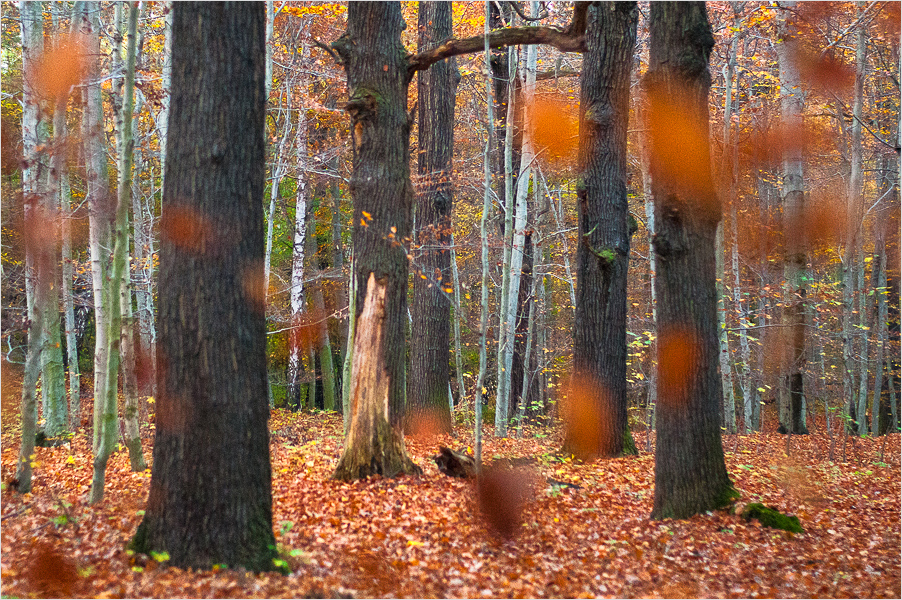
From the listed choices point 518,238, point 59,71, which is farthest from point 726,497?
point 59,71

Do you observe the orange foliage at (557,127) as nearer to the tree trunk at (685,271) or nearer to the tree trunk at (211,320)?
the tree trunk at (685,271)

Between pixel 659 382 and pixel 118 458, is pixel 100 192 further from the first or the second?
pixel 659 382

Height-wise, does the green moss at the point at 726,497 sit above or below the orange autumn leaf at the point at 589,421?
below

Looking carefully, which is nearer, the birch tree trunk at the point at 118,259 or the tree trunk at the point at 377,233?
the birch tree trunk at the point at 118,259

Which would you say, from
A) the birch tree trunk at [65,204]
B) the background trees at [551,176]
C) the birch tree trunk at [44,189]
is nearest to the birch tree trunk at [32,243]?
the birch tree trunk at [44,189]

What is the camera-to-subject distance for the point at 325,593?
3865 mm

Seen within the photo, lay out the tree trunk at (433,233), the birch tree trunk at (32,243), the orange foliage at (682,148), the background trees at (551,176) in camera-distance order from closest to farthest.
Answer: the orange foliage at (682,148), the birch tree trunk at (32,243), the background trees at (551,176), the tree trunk at (433,233)

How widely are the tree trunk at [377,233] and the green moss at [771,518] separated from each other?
3.40 meters

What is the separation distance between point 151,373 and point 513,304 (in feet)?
30.2

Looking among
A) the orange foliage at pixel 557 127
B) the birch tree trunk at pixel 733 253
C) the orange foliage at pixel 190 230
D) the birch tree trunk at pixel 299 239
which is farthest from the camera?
the birch tree trunk at pixel 299 239

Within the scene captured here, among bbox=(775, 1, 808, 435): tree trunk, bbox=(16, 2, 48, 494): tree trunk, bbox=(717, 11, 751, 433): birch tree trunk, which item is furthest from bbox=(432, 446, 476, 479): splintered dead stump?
bbox=(775, 1, 808, 435): tree trunk

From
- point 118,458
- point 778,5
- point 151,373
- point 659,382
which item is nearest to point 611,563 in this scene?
point 659,382

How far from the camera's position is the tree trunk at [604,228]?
801 centimetres

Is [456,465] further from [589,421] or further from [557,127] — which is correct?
[557,127]
